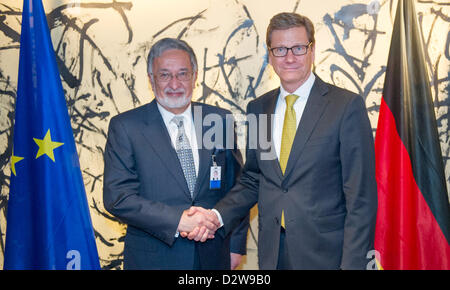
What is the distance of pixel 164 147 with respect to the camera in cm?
261

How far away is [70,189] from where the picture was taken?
3053 mm

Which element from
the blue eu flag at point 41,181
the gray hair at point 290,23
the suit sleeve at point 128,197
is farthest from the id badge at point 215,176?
the blue eu flag at point 41,181

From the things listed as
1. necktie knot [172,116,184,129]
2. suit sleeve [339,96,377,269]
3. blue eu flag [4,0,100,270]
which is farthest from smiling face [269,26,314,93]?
blue eu flag [4,0,100,270]

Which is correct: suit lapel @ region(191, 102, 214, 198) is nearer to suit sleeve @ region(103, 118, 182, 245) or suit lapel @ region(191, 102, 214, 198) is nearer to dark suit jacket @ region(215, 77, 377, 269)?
suit sleeve @ region(103, 118, 182, 245)

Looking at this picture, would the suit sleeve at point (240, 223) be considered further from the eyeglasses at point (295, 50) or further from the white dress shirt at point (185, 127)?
the eyeglasses at point (295, 50)

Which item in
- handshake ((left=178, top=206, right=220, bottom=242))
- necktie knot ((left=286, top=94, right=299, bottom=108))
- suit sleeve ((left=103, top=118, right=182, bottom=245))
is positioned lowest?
handshake ((left=178, top=206, right=220, bottom=242))

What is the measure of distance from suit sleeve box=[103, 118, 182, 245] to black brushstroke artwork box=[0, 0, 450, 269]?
1047mm

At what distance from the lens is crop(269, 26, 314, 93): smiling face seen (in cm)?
247

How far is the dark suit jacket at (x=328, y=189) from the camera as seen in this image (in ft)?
7.50

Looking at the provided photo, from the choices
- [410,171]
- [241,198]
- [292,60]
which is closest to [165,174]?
[241,198]

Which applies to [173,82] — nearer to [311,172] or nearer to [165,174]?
[165,174]

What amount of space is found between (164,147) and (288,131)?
0.72 meters

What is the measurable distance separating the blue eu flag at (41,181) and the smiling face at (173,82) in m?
0.85

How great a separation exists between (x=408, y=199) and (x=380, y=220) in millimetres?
231
